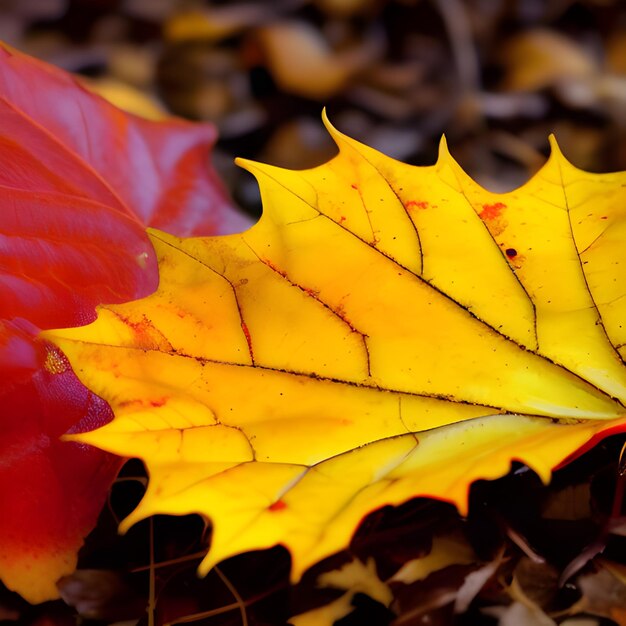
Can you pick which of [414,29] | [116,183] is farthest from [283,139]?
[116,183]

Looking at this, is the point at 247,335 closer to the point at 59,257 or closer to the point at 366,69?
the point at 59,257

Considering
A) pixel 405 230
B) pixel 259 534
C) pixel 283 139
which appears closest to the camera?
pixel 259 534

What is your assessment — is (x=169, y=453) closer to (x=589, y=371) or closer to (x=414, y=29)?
(x=589, y=371)

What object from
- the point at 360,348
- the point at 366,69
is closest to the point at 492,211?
the point at 360,348

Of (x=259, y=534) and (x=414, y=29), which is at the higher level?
(x=414, y=29)

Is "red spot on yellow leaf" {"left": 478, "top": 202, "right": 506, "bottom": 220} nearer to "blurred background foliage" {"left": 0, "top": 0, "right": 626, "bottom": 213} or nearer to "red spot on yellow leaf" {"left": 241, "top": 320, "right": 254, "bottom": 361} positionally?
"red spot on yellow leaf" {"left": 241, "top": 320, "right": 254, "bottom": 361}

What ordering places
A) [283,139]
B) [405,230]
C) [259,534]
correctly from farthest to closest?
[283,139] < [405,230] < [259,534]

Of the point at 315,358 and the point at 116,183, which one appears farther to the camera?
the point at 116,183
